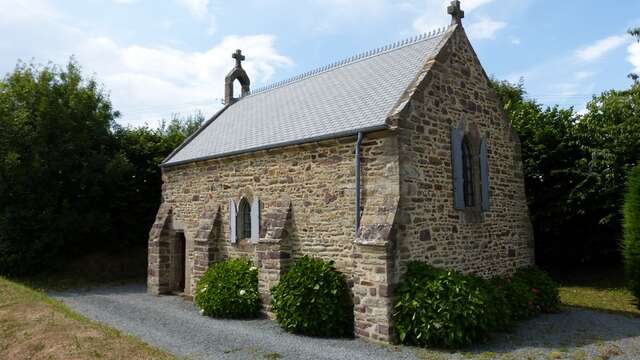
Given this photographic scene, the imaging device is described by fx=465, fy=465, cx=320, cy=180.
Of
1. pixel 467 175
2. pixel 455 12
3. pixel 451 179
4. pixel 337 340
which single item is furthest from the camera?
pixel 455 12

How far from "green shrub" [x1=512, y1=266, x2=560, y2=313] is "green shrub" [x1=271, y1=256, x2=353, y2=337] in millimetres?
4650

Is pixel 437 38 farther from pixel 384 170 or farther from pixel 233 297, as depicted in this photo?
pixel 233 297

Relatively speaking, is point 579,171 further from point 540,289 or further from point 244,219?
point 244,219

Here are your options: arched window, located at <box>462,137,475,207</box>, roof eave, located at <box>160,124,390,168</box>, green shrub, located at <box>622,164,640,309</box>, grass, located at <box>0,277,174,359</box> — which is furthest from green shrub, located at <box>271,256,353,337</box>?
green shrub, located at <box>622,164,640,309</box>

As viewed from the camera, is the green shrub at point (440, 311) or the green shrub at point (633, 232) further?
the green shrub at point (633, 232)

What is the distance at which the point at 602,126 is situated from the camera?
48.3 ft

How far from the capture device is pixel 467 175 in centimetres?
1109

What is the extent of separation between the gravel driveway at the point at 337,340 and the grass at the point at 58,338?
1.75 ft

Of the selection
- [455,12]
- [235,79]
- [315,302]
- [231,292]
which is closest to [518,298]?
[315,302]

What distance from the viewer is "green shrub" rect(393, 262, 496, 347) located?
8.16 m

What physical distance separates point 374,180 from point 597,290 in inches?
368

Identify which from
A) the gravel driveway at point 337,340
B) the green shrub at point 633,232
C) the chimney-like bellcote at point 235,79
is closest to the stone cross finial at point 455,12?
the green shrub at point 633,232

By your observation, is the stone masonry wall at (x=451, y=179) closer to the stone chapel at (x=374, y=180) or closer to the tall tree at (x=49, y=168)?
the stone chapel at (x=374, y=180)

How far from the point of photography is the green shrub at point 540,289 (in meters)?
11.2
